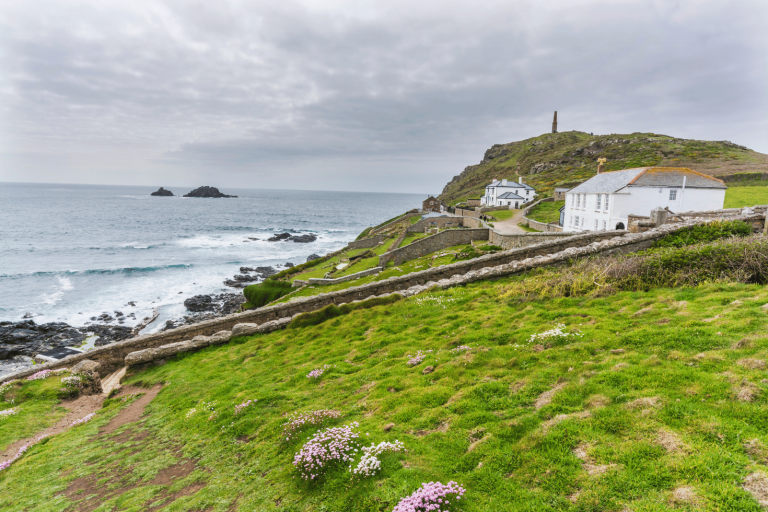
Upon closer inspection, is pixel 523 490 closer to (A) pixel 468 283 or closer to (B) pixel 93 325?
(A) pixel 468 283

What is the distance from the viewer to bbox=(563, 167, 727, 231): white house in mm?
27859

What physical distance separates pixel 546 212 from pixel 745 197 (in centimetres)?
2316

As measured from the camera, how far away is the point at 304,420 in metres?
7.23

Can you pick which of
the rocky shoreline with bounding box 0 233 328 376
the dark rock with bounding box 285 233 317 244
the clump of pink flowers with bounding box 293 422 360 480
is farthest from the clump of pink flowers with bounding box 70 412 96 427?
the dark rock with bounding box 285 233 317 244

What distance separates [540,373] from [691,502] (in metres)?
Answer: 3.20

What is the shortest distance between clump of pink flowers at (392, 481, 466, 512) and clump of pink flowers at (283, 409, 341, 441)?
3.20m

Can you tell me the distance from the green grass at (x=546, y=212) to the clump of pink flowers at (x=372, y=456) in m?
47.0

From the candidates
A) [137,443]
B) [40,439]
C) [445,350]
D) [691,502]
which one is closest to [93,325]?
[40,439]

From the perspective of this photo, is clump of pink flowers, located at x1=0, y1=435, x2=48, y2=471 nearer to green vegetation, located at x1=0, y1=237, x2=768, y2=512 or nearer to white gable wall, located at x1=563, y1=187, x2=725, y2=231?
green vegetation, located at x1=0, y1=237, x2=768, y2=512

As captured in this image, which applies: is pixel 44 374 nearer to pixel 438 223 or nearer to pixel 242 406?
pixel 242 406

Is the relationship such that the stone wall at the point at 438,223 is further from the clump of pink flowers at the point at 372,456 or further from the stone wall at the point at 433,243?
the clump of pink flowers at the point at 372,456

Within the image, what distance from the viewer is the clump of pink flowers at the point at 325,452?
5.67 meters

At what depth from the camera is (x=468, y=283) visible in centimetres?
1541

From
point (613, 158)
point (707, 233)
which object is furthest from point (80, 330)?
point (613, 158)
